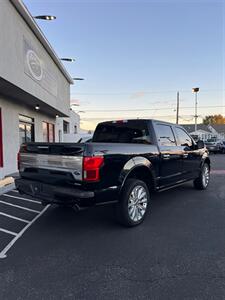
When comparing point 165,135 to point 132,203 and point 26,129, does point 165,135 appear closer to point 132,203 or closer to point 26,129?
point 132,203

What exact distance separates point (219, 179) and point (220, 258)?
22.3 feet

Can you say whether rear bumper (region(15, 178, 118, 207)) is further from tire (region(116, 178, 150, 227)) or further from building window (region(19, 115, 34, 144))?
building window (region(19, 115, 34, 144))

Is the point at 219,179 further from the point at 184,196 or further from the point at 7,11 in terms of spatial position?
the point at 7,11

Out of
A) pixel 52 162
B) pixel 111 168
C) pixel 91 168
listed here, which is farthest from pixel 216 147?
pixel 91 168

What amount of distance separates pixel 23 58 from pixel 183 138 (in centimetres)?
606

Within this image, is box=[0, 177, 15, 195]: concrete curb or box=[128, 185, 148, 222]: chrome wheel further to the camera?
box=[0, 177, 15, 195]: concrete curb

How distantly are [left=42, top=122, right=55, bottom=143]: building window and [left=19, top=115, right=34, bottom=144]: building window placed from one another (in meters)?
2.17

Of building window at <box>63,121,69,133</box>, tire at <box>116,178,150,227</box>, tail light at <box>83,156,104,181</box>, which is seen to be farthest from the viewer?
building window at <box>63,121,69,133</box>

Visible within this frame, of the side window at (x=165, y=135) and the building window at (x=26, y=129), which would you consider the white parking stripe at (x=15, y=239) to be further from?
the building window at (x=26, y=129)

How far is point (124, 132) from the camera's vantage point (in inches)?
229

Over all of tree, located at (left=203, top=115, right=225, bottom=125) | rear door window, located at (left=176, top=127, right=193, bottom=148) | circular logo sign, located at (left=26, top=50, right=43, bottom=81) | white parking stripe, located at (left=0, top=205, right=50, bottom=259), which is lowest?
white parking stripe, located at (left=0, top=205, right=50, bottom=259)

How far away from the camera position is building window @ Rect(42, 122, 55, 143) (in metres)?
15.9

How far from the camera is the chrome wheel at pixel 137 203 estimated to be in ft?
15.1

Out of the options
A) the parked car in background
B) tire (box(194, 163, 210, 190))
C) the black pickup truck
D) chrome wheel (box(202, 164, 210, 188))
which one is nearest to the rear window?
the black pickup truck
